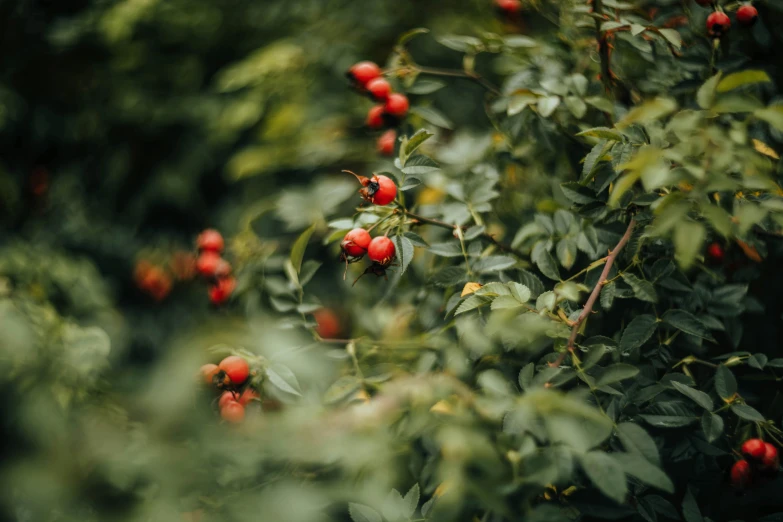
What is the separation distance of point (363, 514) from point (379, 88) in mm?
821

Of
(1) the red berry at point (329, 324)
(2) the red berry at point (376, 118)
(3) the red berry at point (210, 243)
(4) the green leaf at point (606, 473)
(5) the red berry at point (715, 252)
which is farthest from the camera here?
(1) the red berry at point (329, 324)

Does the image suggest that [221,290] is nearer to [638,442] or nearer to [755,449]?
[638,442]

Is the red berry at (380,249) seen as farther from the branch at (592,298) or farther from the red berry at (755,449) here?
the red berry at (755,449)

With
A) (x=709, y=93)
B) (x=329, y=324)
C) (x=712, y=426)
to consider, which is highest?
(x=709, y=93)

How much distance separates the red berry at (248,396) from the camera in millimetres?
883

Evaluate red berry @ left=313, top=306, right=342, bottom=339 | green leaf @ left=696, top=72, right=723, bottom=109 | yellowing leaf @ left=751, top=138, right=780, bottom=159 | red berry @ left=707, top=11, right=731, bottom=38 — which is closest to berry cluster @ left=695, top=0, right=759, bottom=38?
red berry @ left=707, top=11, right=731, bottom=38

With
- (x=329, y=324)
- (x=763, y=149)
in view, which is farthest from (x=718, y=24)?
(x=329, y=324)

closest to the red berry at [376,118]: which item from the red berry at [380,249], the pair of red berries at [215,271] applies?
the red berry at [380,249]

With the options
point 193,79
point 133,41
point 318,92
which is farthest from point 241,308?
point 133,41

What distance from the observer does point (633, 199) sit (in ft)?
2.55

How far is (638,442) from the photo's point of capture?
0.63 meters

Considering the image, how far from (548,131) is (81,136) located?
184 centimetres

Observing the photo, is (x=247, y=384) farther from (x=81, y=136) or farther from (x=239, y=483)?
(x=81, y=136)

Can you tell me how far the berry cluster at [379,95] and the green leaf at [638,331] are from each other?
0.65 meters
